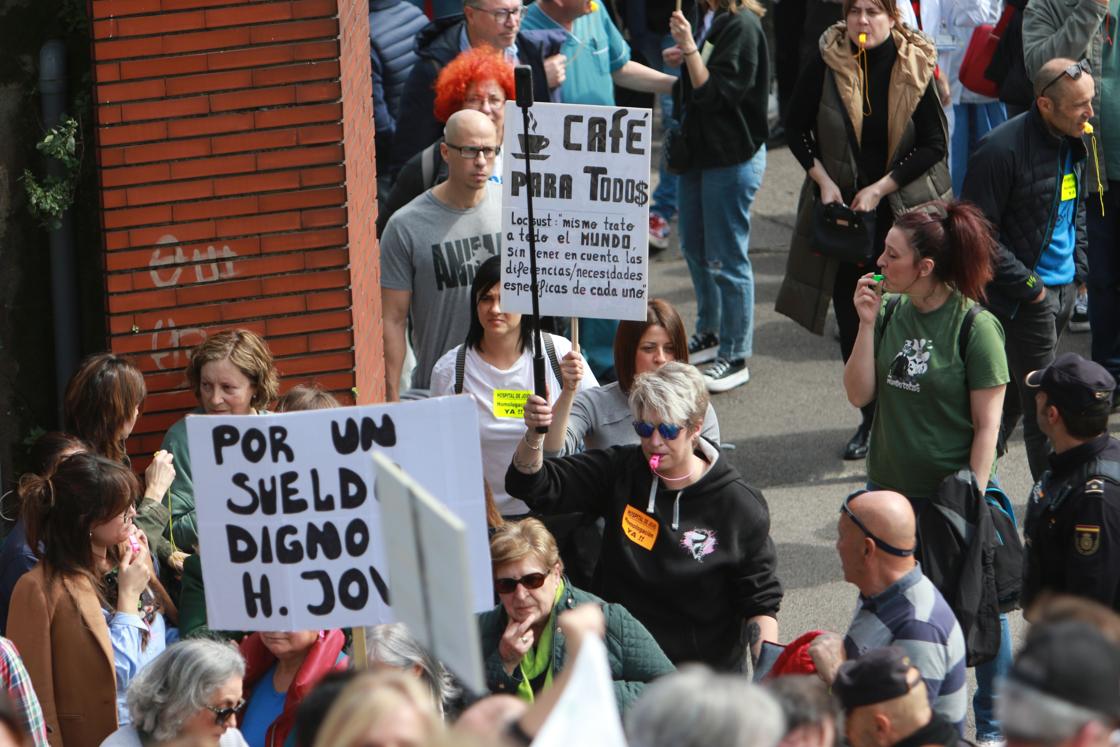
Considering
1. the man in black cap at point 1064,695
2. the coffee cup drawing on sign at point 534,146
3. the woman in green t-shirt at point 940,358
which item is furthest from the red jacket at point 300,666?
the woman in green t-shirt at point 940,358

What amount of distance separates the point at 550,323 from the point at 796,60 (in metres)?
6.22

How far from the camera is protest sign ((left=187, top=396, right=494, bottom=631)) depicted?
466 cm

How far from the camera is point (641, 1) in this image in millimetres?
12062

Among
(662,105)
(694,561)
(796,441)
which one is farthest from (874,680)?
(662,105)

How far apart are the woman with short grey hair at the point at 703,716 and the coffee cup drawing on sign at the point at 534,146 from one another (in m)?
3.26

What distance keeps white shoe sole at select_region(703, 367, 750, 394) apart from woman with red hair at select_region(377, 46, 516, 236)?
94.7 inches

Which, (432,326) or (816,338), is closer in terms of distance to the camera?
(432,326)

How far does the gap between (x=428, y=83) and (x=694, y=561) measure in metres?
3.95

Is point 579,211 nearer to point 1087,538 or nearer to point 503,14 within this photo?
point 1087,538

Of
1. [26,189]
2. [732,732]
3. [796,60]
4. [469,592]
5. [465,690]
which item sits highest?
[796,60]

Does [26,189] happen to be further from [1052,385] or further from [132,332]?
[1052,385]

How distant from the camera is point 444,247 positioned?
7152 mm

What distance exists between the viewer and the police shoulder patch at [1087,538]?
211 inches

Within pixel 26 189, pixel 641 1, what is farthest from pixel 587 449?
A: pixel 641 1
